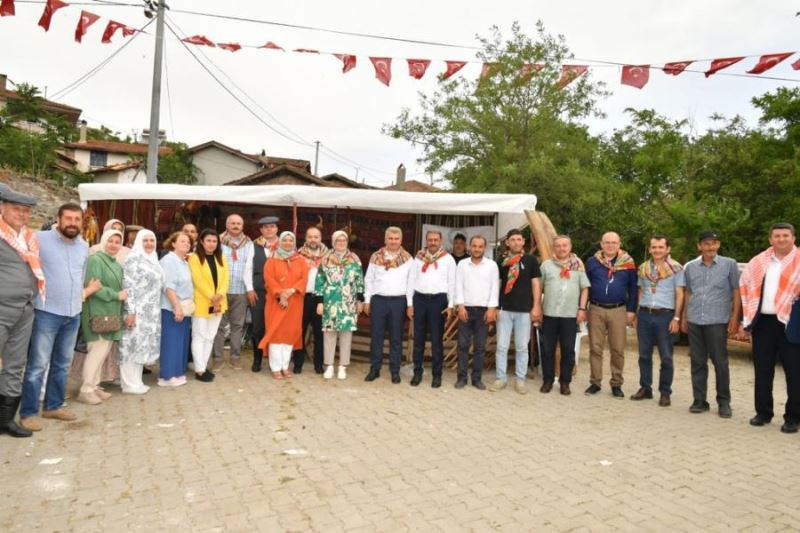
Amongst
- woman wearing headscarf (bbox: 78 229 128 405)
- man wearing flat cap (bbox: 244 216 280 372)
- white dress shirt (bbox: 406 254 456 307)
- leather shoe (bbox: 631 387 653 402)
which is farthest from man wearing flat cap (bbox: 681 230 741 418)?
woman wearing headscarf (bbox: 78 229 128 405)

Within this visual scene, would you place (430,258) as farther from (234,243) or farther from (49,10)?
(49,10)

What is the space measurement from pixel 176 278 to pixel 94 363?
1062 millimetres

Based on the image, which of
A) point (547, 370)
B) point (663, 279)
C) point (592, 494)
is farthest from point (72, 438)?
point (663, 279)

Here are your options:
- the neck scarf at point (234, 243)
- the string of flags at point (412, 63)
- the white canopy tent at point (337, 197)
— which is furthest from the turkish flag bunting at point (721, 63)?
the neck scarf at point (234, 243)

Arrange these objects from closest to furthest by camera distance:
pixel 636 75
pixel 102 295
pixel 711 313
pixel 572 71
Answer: pixel 102 295, pixel 711 313, pixel 636 75, pixel 572 71

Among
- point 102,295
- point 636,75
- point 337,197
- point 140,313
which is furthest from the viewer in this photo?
point 636,75

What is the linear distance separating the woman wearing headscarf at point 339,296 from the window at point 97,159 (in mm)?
44217

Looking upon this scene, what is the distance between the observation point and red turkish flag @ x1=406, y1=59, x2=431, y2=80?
8438 millimetres

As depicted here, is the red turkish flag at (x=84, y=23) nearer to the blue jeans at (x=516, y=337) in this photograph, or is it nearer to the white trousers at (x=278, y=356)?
the white trousers at (x=278, y=356)

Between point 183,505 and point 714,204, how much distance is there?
11.6 metres

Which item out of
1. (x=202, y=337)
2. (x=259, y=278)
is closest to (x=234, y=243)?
(x=259, y=278)

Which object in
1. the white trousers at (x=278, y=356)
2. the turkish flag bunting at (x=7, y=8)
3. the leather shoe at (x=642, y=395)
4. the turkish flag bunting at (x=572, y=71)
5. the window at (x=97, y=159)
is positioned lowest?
the leather shoe at (x=642, y=395)

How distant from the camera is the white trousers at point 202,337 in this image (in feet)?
19.0

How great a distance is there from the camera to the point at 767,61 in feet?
22.3
